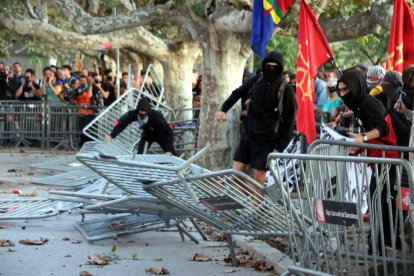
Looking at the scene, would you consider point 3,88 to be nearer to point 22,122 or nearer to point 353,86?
point 22,122

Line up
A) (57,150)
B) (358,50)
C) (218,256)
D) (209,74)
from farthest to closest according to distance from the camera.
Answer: (358,50)
(57,150)
(209,74)
(218,256)

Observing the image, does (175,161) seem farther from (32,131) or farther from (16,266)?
(32,131)

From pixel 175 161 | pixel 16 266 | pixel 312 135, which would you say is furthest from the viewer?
pixel 312 135

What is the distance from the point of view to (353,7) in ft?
60.3

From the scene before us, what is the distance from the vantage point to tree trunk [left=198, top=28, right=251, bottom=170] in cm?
1797

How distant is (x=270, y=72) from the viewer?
10516 millimetres

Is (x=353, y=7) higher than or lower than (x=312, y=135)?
higher

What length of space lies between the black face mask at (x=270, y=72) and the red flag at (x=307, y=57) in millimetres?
314

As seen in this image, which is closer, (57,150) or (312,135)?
(312,135)

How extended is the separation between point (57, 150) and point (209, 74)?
258 inches

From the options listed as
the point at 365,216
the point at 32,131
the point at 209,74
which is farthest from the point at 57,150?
the point at 365,216

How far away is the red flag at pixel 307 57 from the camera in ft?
33.2

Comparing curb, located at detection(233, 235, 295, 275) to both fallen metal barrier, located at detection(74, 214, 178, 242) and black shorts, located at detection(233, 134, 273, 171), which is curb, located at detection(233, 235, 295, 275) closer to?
fallen metal barrier, located at detection(74, 214, 178, 242)

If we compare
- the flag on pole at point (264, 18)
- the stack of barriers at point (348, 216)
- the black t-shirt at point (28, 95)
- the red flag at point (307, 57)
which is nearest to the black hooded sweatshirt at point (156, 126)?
the flag on pole at point (264, 18)
